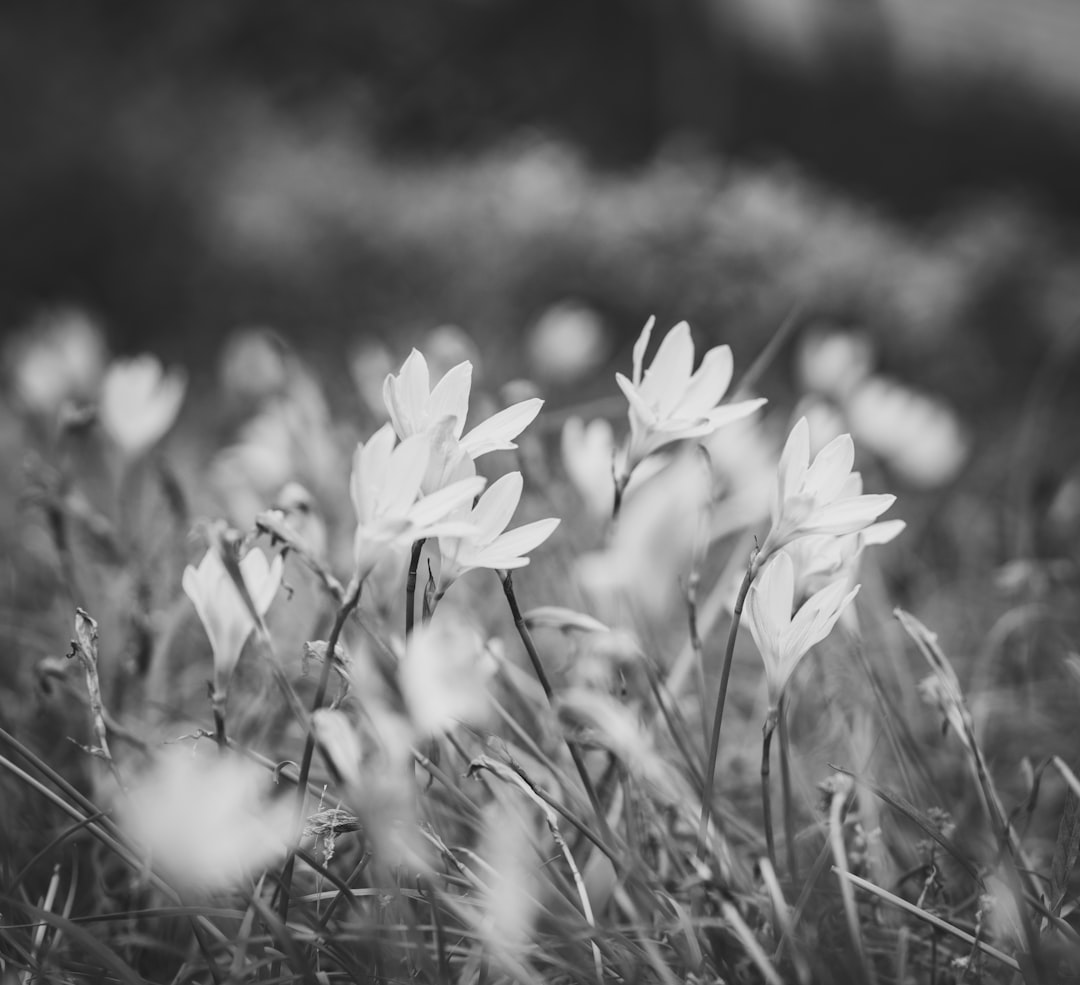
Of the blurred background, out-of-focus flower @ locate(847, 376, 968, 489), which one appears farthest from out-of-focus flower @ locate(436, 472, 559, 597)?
the blurred background

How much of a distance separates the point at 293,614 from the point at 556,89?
7638 millimetres

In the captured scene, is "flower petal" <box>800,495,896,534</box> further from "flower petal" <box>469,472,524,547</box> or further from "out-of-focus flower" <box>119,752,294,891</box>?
"out-of-focus flower" <box>119,752,294,891</box>

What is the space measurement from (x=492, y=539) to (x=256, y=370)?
1583mm

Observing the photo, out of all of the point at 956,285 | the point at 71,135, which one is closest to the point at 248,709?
the point at 956,285

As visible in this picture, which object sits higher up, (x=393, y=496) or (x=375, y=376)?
(x=375, y=376)

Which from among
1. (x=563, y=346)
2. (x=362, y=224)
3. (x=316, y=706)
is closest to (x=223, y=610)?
(x=316, y=706)

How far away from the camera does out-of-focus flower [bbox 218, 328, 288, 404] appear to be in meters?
1.84

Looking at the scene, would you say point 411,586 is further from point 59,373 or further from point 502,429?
point 59,373

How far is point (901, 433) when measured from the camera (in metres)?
1.85

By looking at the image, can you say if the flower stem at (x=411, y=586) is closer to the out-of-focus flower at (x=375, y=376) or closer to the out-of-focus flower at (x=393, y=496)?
the out-of-focus flower at (x=393, y=496)

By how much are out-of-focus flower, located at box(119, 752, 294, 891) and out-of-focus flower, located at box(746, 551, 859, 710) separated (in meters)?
0.45

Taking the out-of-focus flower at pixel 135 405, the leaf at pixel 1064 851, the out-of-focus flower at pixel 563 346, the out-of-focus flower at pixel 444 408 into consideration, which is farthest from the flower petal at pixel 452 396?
the out-of-focus flower at pixel 563 346

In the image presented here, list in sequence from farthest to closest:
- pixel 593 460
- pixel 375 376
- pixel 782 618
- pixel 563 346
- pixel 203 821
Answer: pixel 563 346, pixel 375 376, pixel 593 460, pixel 782 618, pixel 203 821

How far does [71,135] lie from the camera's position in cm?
457
